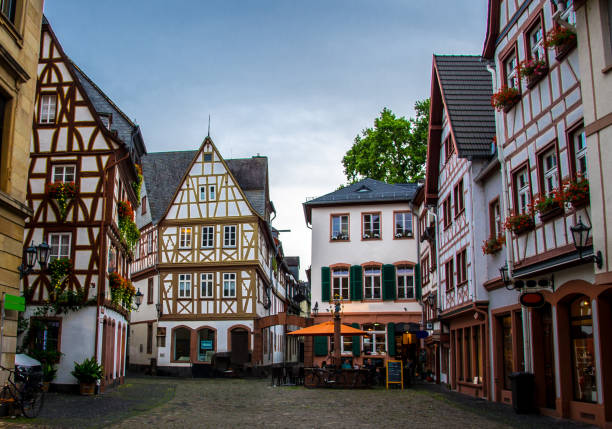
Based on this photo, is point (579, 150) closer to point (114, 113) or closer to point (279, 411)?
point (279, 411)

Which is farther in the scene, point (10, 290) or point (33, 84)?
point (33, 84)

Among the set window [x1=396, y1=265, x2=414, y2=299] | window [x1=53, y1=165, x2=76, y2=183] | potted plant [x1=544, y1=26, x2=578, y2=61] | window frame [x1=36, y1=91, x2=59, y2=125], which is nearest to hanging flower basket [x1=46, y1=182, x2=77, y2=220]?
window [x1=53, y1=165, x2=76, y2=183]

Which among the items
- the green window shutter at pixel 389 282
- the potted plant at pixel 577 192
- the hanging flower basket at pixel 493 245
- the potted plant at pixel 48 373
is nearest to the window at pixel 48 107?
the potted plant at pixel 48 373

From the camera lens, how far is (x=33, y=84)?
44.1ft

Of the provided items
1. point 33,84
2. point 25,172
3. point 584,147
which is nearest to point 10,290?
point 25,172

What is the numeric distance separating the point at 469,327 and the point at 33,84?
15660 millimetres

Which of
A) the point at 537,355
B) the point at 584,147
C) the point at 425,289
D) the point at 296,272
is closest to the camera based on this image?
the point at 584,147

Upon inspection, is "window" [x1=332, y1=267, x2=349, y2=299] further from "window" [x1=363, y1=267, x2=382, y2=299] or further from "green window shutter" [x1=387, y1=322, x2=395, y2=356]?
"green window shutter" [x1=387, y1=322, x2=395, y2=356]

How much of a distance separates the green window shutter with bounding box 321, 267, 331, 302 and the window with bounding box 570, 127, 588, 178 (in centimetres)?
2616

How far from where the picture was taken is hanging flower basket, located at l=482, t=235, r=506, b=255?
60.1 feet

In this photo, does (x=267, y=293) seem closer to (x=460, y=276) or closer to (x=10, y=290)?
(x=460, y=276)

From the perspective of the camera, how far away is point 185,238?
1517 inches

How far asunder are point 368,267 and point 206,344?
32.8 feet

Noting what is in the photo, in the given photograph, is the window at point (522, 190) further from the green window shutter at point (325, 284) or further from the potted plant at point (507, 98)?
the green window shutter at point (325, 284)
